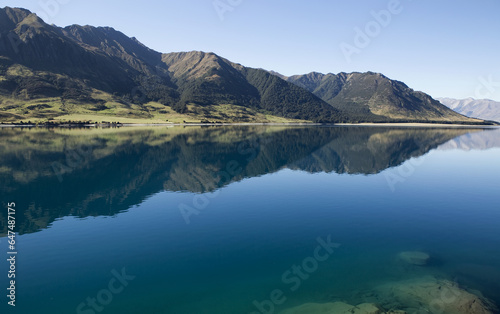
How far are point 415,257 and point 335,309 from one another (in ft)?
49.7

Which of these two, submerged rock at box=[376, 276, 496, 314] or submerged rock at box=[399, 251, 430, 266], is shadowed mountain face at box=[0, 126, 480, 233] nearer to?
submerged rock at box=[399, 251, 430, 266]

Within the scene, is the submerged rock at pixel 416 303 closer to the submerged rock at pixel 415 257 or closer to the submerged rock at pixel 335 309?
the submerged rock at pixel 335 309

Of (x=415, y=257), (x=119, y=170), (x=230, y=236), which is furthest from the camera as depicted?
(x=119, y=170)

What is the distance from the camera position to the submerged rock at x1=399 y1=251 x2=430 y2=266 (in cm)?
3169

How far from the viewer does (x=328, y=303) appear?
24.3 metres

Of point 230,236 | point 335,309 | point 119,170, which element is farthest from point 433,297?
point 119,170

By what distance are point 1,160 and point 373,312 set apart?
112 meters

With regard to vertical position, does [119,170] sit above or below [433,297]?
below

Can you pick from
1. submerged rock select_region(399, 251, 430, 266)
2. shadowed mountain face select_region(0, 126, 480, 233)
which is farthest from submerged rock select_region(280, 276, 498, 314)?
shadowed mountain face select_region(0, 126, 480, 233)

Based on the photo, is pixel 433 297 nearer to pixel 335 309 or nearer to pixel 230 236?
pixel 335 309

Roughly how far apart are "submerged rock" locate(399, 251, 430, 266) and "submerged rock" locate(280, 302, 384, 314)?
11.4 metres

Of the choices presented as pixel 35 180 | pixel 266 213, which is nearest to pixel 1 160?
pixel 35 180

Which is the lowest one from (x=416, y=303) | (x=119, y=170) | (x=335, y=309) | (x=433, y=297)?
(x=119, y=170)

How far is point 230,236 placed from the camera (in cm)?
3803
